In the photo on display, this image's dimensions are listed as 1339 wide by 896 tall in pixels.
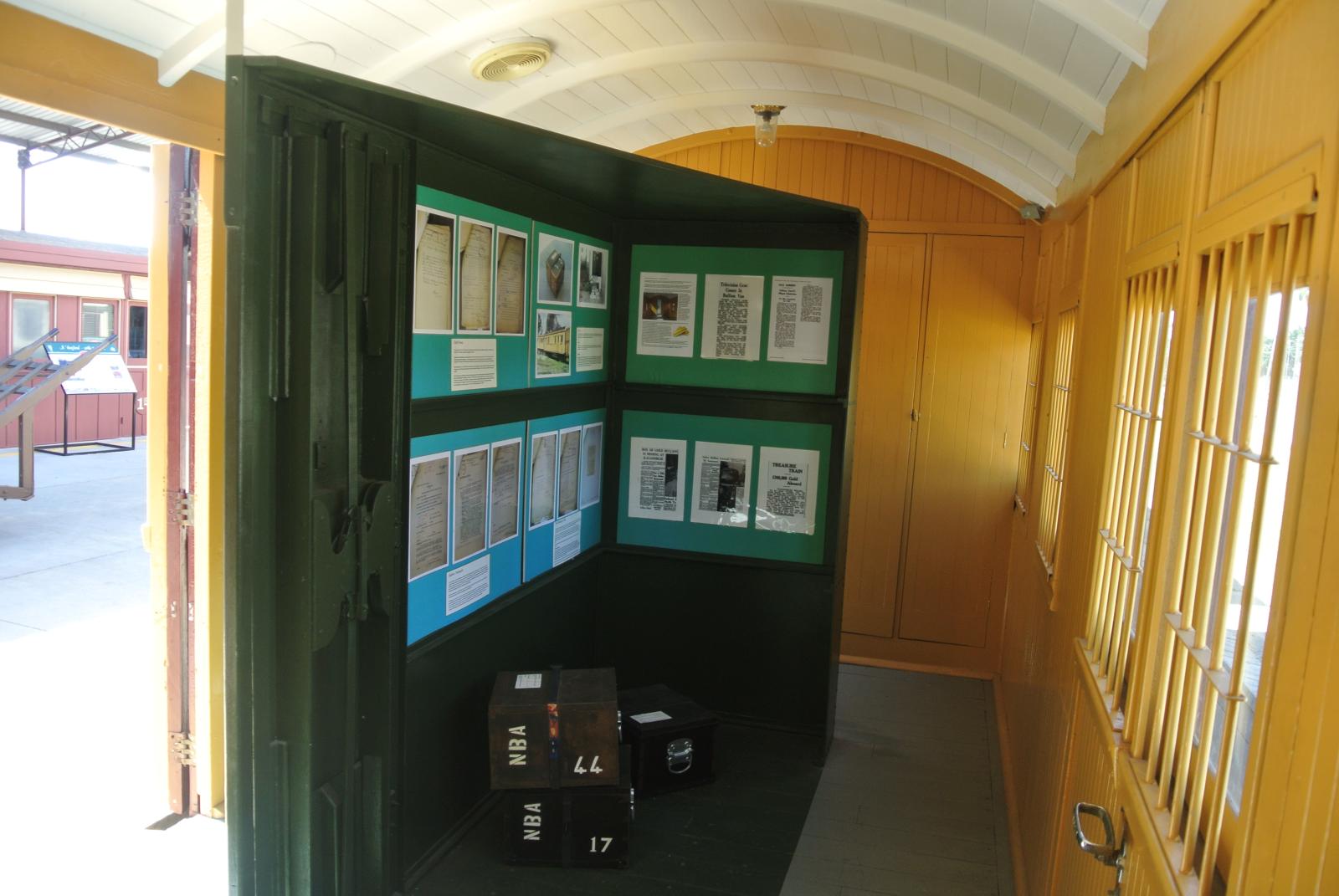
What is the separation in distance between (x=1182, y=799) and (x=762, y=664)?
11.6 feet

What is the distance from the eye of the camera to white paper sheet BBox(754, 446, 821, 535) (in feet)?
17.0

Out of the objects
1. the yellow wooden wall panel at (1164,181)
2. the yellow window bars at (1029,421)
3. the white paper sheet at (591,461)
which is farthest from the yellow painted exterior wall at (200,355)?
the yellow window bars at (1029,421)

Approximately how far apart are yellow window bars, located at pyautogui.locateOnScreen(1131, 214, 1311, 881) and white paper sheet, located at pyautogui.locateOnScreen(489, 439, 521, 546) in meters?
2.71

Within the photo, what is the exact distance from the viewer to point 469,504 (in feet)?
13.0

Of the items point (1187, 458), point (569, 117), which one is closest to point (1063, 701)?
point (1187, 458)

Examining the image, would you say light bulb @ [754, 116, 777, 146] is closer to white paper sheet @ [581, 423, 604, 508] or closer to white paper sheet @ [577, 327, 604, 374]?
white paper sheet @ [577, 327, 604, 374]

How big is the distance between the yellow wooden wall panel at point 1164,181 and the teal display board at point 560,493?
270 centimetres

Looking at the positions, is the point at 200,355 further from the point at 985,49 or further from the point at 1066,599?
the point at 1066,599

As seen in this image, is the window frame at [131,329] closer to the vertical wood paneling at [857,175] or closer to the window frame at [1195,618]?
the vertical wood paneling at [857,175]

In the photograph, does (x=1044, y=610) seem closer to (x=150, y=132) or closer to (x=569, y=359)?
(x=569, y=359)

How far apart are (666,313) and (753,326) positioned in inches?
19.6

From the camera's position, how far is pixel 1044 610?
4199 millimetres

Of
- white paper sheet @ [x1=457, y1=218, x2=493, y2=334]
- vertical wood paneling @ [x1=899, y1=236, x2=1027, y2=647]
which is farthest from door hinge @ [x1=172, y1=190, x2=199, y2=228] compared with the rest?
vertical wood paneling @ [x1=899, y1=236, x2=1027, y2=647]

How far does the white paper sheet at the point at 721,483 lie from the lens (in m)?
5.28
